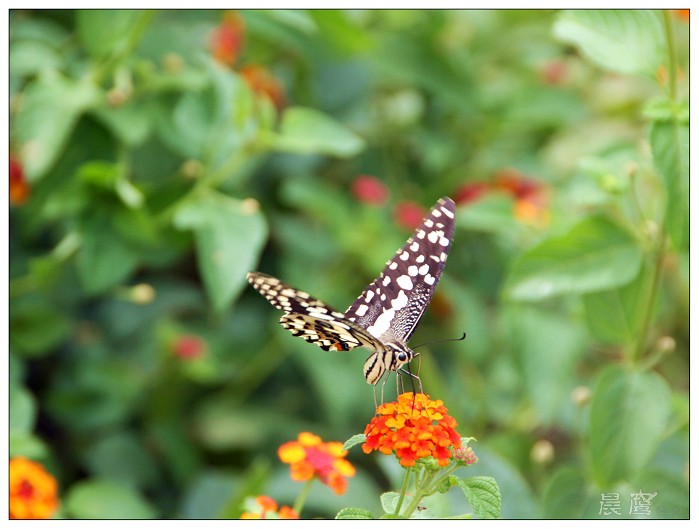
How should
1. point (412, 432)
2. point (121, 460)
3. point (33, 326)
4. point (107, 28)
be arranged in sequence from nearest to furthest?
point (412, 432)
point (107, 28)
point (33, 326)
point (121, 460)

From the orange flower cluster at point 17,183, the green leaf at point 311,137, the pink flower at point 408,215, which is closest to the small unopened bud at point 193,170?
the green leaf at point 311,137

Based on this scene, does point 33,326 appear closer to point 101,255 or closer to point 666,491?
point 101,255

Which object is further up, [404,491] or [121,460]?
[404,491]

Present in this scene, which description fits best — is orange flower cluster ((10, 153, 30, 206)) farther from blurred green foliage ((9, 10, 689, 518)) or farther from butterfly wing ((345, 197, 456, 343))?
butterfly wing ((345, 197, 456, 343))

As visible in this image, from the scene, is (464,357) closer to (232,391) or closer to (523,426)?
(523,426)

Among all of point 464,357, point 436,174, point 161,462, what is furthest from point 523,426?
point 161,462

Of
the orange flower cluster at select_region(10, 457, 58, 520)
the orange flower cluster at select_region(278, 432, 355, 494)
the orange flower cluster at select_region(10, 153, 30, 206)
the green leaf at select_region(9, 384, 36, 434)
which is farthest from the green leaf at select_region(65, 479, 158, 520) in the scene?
the orange flower cluster at select_region(278, 432, 355, 494)

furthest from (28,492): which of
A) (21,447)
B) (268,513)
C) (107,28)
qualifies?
(107,28)
